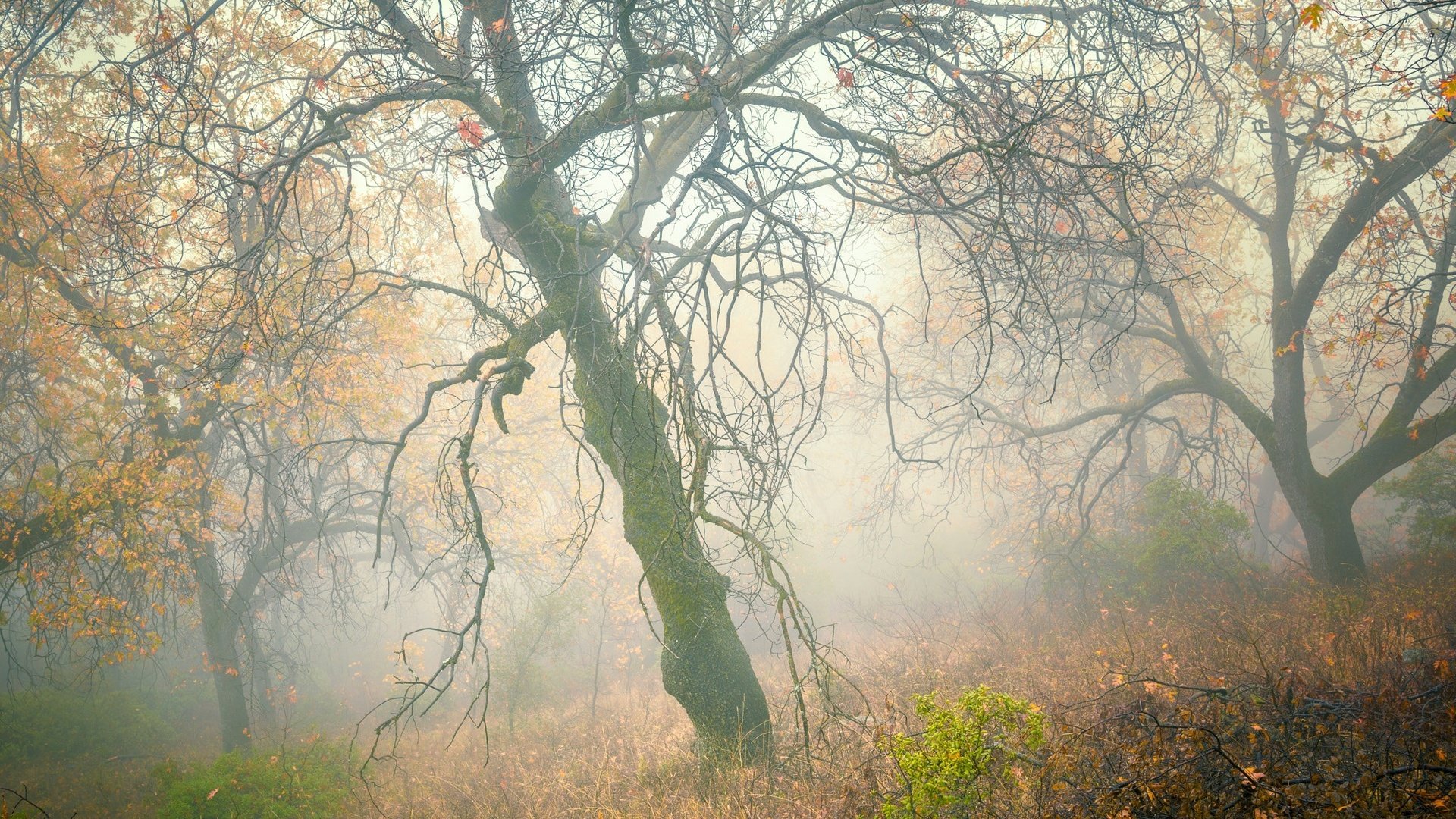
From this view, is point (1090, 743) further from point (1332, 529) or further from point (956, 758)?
point (1332, 529)

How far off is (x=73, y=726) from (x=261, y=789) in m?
10.6

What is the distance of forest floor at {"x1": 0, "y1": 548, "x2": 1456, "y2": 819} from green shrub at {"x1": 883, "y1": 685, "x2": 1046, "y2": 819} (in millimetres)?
14

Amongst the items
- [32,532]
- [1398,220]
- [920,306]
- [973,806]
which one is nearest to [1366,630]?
[973,806]

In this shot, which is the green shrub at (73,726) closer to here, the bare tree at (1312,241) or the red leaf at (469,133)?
the red leaf at (469,133)

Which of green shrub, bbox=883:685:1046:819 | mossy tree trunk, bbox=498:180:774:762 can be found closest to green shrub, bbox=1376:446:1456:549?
green shrub, bbox=883:685:1046:819

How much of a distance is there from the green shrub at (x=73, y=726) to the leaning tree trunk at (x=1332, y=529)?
65.0 feet

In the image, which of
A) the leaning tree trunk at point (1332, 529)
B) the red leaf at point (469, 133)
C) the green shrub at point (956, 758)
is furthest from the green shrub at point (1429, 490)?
the red leaf at point (469, 133)

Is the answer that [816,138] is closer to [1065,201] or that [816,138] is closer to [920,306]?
[1065,201]

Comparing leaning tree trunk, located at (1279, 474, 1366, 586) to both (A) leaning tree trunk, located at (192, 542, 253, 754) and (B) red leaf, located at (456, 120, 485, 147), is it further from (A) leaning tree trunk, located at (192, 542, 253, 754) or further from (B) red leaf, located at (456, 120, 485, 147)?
(A) leaning tree trunk, located at (192, 542, 253, 754)

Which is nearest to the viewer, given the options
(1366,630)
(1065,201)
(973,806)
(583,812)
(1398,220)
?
(973,806)

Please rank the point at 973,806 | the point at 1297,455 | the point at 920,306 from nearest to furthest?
1. the point at 973,806
2. the point at 1297,455
3. the point at 920,306

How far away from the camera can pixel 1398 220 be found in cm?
723

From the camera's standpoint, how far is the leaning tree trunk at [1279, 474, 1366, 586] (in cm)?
764

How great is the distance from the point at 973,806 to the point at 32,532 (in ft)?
29.2
